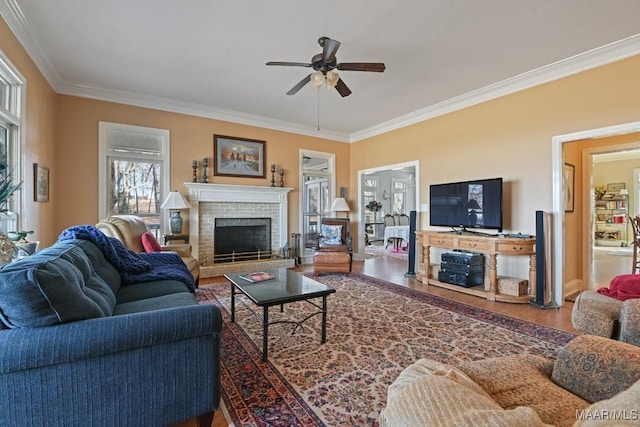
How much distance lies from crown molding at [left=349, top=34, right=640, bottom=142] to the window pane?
14.3 feet

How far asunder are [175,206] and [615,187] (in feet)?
38.1

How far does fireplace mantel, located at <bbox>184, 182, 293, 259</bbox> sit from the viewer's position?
5.04 m

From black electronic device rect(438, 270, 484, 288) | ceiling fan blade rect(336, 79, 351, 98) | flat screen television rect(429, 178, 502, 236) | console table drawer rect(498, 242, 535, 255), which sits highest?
ceiling fan blade rect(336, 79, 351, 98)

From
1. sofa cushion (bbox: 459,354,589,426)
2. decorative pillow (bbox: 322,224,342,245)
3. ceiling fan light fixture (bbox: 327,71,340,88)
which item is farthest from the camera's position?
decorative pillow (bbox: 322,224,342,245)

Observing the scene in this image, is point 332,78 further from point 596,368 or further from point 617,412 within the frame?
point 617,412

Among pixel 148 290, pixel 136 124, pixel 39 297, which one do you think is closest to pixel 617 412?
pixel 39 297

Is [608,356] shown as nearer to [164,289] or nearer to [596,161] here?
[164,289]

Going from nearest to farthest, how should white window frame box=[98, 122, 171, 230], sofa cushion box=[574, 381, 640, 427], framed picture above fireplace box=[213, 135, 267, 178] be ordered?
sofa cushion box=[574, 381, 640, 427] < white window frame box=[98, 122, 171, 230] < framed picture above fireplace box=[213, 135, 267, 178]

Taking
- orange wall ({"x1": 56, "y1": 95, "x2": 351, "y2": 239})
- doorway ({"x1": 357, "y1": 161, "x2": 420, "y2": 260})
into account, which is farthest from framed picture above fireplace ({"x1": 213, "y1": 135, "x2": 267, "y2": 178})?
doorway ({"x1": 357, "y1": 161, "x2": 420, "y2": 260})

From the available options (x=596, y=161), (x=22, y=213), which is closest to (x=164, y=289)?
(x=22, y=213)

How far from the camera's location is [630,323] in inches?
59.8

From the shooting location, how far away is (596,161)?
893 centimetres

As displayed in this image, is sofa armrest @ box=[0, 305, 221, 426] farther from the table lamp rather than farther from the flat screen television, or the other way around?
the flat screen television

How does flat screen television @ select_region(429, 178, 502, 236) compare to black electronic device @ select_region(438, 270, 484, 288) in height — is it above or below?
above
